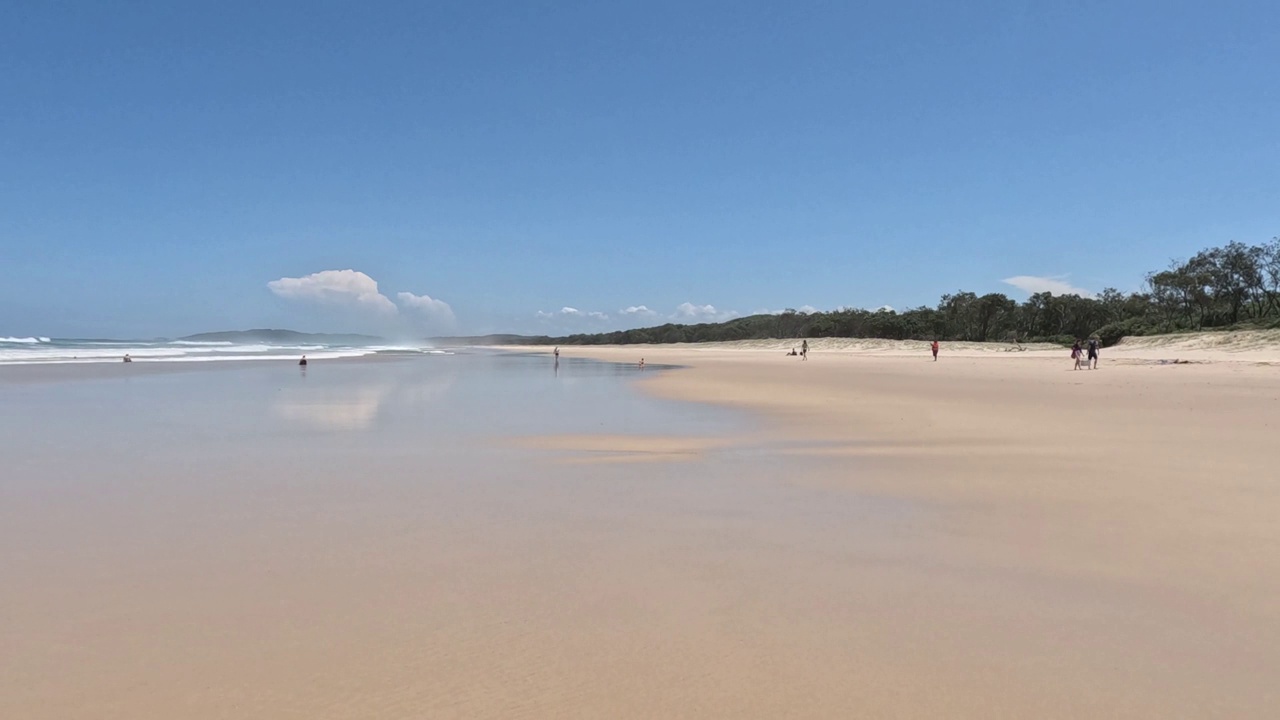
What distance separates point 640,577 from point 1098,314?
274 feet

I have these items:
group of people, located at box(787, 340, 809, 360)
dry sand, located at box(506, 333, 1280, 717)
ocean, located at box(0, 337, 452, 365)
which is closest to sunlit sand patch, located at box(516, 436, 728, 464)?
dry sand, located at box(506, 333, 1280, 717)

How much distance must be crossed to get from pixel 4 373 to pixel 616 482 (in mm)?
30412

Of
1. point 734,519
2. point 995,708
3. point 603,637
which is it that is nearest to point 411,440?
point 734,519

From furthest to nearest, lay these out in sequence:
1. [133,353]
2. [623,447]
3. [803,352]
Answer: [133,353]
[803,352]
[623,447]

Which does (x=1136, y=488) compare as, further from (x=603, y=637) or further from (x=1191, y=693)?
(x=603, y=637)

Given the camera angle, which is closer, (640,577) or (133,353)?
(640,577)

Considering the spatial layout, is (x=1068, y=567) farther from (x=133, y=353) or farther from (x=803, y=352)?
(x=133, y=353)

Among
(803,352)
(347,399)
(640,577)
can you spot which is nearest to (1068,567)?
(640,577)

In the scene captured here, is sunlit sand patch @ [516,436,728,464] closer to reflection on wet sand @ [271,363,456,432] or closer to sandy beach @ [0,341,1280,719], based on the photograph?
sandy beach @ [0,341,1280,719]

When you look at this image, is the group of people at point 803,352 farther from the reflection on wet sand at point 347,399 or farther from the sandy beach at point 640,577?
the sandy beach at point 640,577

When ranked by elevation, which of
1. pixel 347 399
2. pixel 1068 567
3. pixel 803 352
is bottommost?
pixel 1068 567

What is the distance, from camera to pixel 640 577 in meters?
4.57

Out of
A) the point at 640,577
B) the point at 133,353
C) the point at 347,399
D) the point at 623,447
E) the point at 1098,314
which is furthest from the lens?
the point at 1098,314

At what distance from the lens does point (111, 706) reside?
3004 millimetres
